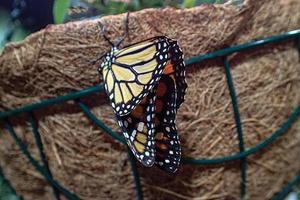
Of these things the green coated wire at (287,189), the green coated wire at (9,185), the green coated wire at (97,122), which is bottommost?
the green coated wire at (287,189)

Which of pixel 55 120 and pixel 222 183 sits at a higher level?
pixel 55 120

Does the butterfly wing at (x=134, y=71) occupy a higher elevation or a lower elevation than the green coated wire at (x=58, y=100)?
higher

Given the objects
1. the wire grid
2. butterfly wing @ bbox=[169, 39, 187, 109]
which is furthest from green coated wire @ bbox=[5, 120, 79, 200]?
butterfly wing @ bbox=[169, 39, 187, 109]

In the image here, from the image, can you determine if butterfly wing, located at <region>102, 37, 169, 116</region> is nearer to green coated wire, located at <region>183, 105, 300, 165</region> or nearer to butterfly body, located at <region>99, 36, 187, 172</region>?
butterfly body, located at <region>99, 36, 187, 172</region>

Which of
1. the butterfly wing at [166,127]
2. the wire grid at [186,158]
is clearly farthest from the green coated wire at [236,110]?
the butterfly wing at [166,127]

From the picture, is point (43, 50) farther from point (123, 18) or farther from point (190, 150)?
Result: point (190, 150)

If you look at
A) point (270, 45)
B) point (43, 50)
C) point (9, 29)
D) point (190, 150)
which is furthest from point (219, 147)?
point (9, 29)

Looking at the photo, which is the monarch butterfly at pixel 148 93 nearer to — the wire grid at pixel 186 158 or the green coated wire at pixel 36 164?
the wire grid at pixel 186 158
